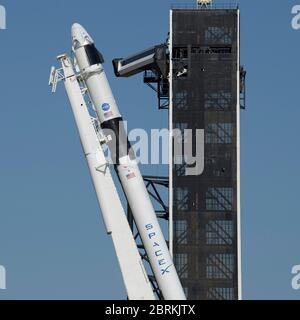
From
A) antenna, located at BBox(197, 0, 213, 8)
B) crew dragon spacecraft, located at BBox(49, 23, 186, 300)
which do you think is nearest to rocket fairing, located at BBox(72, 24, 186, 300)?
crew dragon spacecraft, located at BBox(49, 23, 186, 300)

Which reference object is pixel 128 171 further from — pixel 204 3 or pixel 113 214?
pixel 204 3

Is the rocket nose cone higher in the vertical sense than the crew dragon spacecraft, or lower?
higher

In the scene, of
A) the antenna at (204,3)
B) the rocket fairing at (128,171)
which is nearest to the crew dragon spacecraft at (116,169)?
the rocket fairing at (128,171)

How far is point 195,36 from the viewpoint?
392 ft

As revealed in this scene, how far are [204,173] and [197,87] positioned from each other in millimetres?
7291

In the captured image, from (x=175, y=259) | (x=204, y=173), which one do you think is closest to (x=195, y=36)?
(x=204, y=173)

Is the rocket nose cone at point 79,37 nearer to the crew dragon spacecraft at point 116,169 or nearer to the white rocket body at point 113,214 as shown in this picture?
the crew dragon spacecraft at point 116,169

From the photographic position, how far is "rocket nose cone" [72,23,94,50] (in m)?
95.7

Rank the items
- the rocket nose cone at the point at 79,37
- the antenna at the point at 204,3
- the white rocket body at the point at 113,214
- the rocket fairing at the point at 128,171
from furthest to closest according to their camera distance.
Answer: the antenna at the point at 204,3, the rocket nose cone at the point at 79,37, the rocket fairing at the point at 128,171, the white rocket body at the point at 113,214

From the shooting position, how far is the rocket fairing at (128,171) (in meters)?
92.8

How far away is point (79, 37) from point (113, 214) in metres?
12.8

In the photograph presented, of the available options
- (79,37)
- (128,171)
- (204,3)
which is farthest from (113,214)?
(204,3)

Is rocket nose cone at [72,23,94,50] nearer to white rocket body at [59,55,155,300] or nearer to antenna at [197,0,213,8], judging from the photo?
white rocket body at [59,55,155,300]
